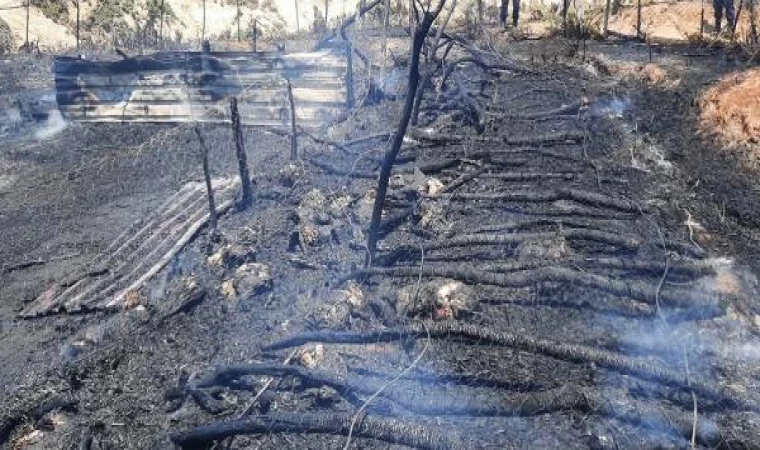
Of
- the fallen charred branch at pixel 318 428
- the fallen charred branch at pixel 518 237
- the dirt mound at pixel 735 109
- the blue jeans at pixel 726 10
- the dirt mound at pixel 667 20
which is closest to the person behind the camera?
the fallen charred branch at pixel 318 428

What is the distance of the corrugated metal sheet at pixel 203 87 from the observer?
579 inches

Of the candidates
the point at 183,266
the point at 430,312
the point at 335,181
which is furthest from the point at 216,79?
the point at 430,312

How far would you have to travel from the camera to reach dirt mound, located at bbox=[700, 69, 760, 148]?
35.2 ft

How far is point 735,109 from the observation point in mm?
11336

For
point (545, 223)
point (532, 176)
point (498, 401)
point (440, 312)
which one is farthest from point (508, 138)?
point (498, 401)

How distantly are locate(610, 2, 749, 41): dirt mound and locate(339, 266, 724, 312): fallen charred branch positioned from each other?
17.6 m

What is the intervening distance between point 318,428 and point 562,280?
132 inches

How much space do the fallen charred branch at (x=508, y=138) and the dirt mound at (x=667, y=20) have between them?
1278 centimetres

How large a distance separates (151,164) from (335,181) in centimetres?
593

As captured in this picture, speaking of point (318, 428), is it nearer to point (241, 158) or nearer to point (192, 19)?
point (241, 158)

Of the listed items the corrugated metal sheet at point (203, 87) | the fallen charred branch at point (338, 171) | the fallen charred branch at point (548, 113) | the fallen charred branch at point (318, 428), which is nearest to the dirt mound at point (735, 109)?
the fallen charred branch at point (548, 113)

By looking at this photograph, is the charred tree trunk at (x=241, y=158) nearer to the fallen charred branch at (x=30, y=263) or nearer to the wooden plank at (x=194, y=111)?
the fallen charred branch at (x=30, y=263)

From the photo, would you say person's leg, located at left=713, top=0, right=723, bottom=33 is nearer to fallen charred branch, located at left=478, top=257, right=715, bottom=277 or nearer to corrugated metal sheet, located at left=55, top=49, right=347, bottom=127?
corrugated metal sheet, located at left=55, top=49, right=347, bottom=127

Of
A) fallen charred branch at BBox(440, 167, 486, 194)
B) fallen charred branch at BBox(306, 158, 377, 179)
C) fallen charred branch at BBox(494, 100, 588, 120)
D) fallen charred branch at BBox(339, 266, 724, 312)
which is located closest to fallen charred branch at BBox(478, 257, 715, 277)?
fallen charred branch at BBox(339, 266, 724, 312)
